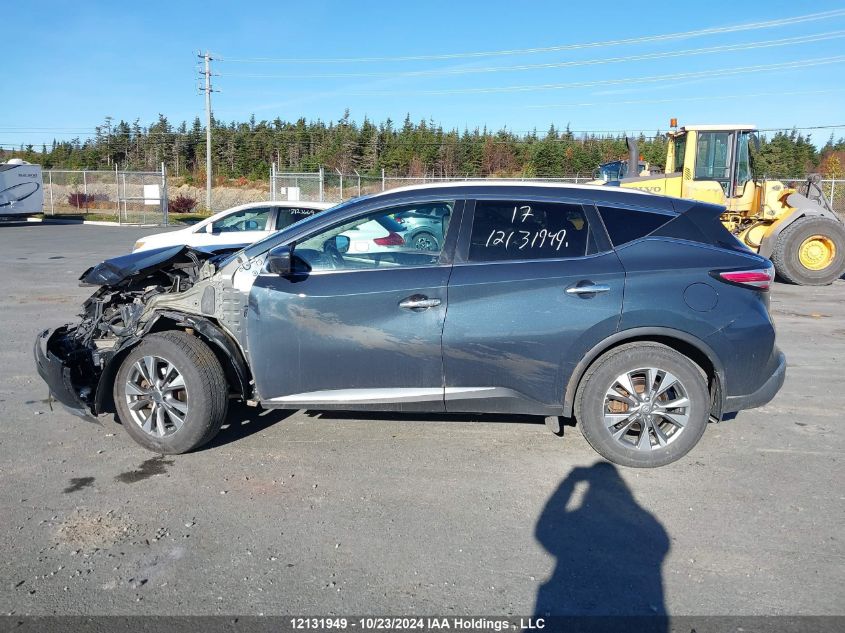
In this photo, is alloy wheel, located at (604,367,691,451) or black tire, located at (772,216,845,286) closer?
alloy wheel, located at (604,367,691,451)

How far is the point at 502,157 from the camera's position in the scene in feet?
174

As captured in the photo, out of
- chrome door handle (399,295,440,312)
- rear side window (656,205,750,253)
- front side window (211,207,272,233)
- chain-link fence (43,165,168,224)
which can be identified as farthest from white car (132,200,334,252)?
chain-link fence (43,165,168,224)

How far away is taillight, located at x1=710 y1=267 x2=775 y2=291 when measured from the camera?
14.7 feet

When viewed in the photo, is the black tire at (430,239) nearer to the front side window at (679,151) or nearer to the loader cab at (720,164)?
the loader cab at (720,164)

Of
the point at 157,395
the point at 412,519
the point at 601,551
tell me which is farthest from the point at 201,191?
the point at 601,551

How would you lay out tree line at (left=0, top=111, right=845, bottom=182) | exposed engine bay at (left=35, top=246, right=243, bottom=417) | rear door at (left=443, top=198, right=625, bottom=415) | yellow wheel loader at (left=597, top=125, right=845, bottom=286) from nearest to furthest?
rear door at (left=443, top=198, right=625, bottom=415) → exposed engine bay at (left=35, top=246, right=243, bottom=417) → yellow wheel loader at (left=597, top=125, right=845, bottom=286) → tree line at (left=0, top=111, right=845, bottom=182)

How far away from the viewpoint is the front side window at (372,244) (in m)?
4.60

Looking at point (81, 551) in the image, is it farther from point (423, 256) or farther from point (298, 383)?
point (423, 256)

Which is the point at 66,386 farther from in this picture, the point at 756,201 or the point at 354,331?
the point at 756,201

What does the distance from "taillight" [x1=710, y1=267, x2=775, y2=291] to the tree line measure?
32088 mm

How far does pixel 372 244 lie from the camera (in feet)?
15.4

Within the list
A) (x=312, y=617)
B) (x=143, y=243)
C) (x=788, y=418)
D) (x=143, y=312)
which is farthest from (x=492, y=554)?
(x=143, y=243)

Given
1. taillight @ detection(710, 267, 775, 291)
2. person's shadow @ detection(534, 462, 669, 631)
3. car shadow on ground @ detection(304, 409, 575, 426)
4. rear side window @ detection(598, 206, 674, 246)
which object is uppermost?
rear side window @ detection(598, 206, 674, 246)

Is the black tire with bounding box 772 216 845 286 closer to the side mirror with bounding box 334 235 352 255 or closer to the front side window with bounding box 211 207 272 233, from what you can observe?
the front side window with bounding box 211 207 272 233
